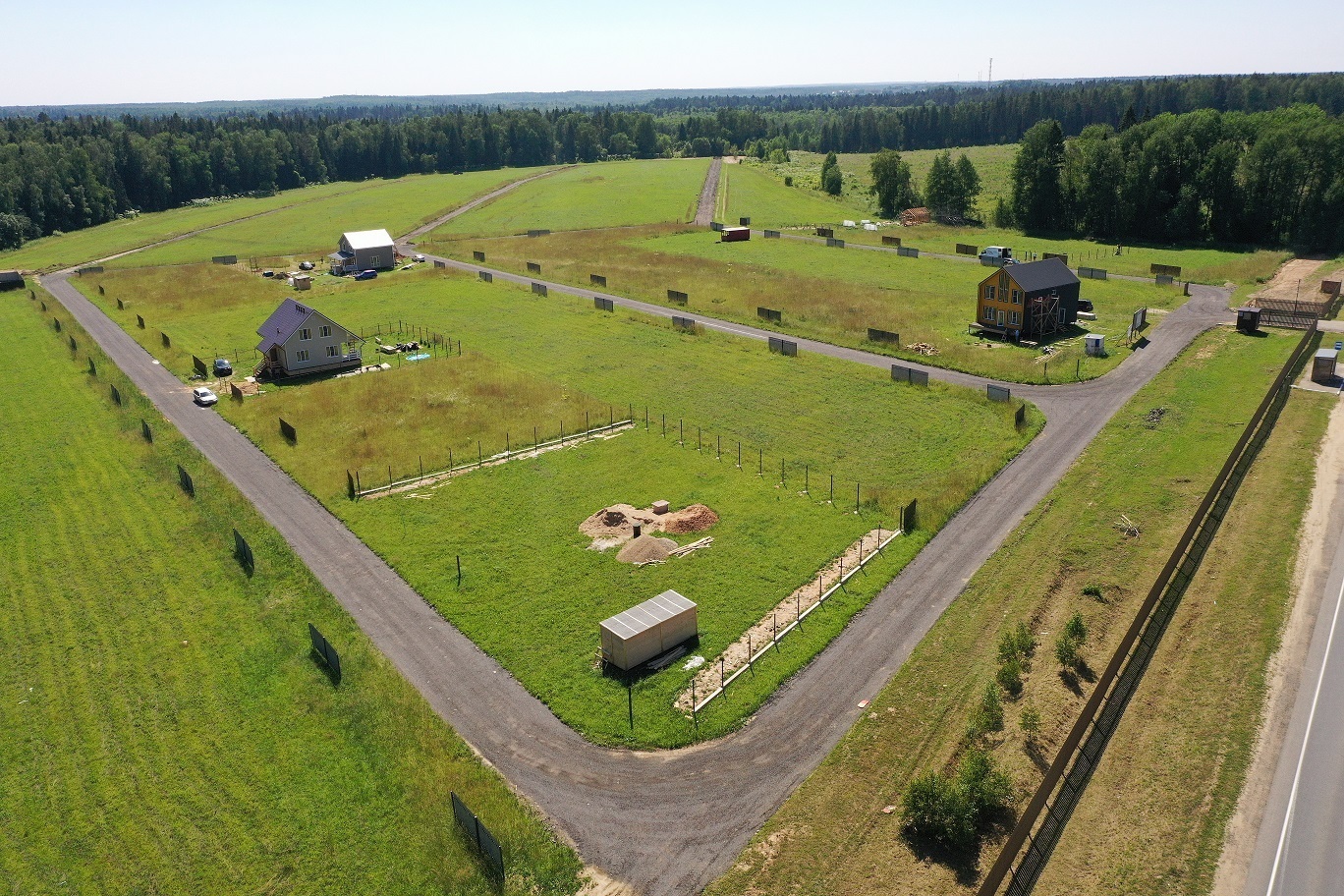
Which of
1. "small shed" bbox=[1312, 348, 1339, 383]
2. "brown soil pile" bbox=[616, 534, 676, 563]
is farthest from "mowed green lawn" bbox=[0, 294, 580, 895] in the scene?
"small shed" bbox=[1312, 348, 1339, 383]

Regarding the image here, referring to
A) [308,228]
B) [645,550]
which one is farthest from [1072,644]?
[308,228]

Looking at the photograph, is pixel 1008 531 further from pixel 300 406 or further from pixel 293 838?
pixel 300 406

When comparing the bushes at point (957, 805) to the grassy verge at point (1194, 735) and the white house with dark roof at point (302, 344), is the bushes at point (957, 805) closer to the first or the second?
the grassy verge at point (1194, 735)

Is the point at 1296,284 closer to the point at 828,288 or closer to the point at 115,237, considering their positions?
the point at 828,288

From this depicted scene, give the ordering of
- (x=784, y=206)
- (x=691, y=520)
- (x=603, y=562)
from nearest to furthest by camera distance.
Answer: (x=603, y=562)
(x=691, y=520)
(x=784, y=206)

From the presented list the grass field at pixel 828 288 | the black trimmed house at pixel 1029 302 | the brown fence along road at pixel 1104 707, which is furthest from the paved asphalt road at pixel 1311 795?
the black trimmed house at pixel 1029 302

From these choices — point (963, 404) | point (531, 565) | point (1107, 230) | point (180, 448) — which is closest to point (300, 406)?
point (180, 448)
